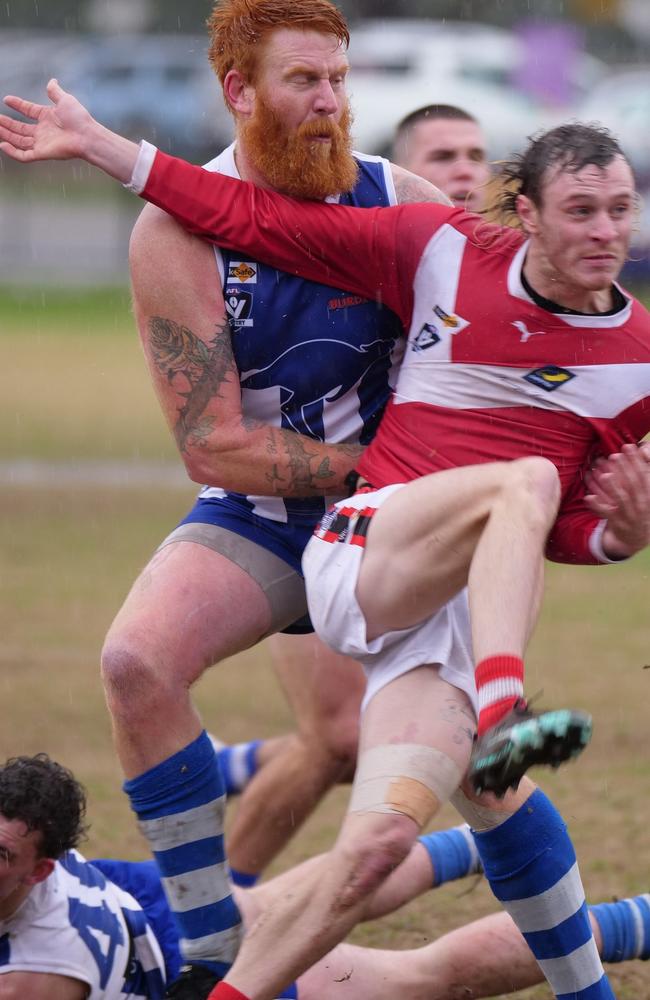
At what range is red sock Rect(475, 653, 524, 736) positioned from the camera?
3.45 metres

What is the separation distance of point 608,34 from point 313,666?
27.9 m

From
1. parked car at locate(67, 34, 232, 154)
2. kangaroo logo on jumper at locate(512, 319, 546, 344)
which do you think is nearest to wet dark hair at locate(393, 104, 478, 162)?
kangaroo logo on jumper at locate(512, 319, 546, 344)

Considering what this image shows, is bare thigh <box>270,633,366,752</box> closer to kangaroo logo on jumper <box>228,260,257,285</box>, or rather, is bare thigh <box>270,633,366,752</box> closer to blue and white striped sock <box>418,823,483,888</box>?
blue and white striped sock <box>418,823,483,888</box>

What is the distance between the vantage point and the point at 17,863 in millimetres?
4141

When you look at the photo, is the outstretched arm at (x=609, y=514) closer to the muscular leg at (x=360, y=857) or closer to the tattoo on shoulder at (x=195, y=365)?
the muscular leg at (x=360, y=857)

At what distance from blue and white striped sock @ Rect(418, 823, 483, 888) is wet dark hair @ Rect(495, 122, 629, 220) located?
6.51ft

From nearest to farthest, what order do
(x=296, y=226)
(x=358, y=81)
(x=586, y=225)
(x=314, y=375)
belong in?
(x=586, y=225)
(x=296, y=226)
(x=314, y=375)
(x=358, y=81)

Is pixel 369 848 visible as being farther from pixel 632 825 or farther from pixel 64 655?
pixel 64 655

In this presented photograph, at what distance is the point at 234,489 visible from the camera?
4.36 meters

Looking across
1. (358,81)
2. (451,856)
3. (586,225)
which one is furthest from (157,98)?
(586,225)

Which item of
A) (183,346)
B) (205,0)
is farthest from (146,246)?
(205,0)

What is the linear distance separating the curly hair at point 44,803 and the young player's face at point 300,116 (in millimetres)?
1687

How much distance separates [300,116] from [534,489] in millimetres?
1277

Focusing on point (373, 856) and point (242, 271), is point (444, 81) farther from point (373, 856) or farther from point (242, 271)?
point (373, 856)
